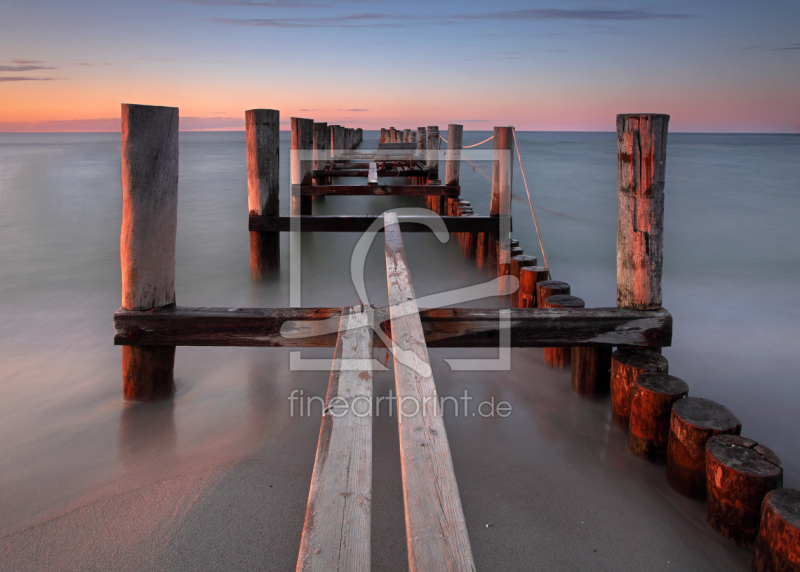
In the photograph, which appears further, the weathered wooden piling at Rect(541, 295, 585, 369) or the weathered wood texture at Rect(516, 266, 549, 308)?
the weathered wood texture at Rect(516, 266, 549, 308)

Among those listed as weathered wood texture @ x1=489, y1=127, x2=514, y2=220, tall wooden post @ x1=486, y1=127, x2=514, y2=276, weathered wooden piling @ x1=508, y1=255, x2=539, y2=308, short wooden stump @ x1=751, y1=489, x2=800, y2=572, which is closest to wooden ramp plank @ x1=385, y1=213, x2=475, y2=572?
short wooden stump @ x1=751, y1=489, x2=800, y2=572

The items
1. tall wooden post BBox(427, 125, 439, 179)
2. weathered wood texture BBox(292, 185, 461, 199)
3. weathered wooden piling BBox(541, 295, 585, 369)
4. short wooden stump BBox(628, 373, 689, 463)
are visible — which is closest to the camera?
short wooden stump BBox(628, 373, 689, 463)

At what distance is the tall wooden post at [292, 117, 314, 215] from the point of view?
7184 millimetres

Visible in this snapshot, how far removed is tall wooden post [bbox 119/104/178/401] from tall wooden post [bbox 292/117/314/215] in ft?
14.4

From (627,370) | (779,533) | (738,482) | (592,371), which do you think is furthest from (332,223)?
(779,533)

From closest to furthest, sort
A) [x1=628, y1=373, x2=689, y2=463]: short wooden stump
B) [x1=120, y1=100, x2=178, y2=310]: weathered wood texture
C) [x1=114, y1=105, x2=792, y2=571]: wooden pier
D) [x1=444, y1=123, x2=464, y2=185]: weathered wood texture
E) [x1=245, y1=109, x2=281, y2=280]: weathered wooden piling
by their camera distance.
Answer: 1. [x1=114, y1=105, x2=792, y2=571]: wooden pier
2. [x1=628, y1=373, x2=689, y2=463]: short wooden stump
3. [x1=120, y1=100, x2=178, y2=310]: weathered wood texture
4. [x1=245, y1=109, x2=281, y2=280]: weathered wooden piling
5. [x1=444, y1=123, x2=464, y2=185]: weathered wood texture

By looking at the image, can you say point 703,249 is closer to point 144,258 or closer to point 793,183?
point 144,258

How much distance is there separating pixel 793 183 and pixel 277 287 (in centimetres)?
1717

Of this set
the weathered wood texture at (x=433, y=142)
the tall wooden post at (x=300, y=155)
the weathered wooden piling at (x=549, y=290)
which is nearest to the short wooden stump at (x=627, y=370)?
the weathered wooden piling at (x=549, y=290)

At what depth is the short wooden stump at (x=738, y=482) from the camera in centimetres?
176

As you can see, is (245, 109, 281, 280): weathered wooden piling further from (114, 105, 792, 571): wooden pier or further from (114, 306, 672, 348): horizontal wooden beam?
(114, 306, 672, 348): horizontal wooden beam

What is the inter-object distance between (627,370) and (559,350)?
2.87 ft

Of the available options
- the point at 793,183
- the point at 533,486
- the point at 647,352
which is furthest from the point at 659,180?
the point at 793,183

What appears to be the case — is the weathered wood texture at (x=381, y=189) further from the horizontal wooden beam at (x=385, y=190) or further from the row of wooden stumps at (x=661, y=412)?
the row of wooden stumps at (x=661, y=412)
